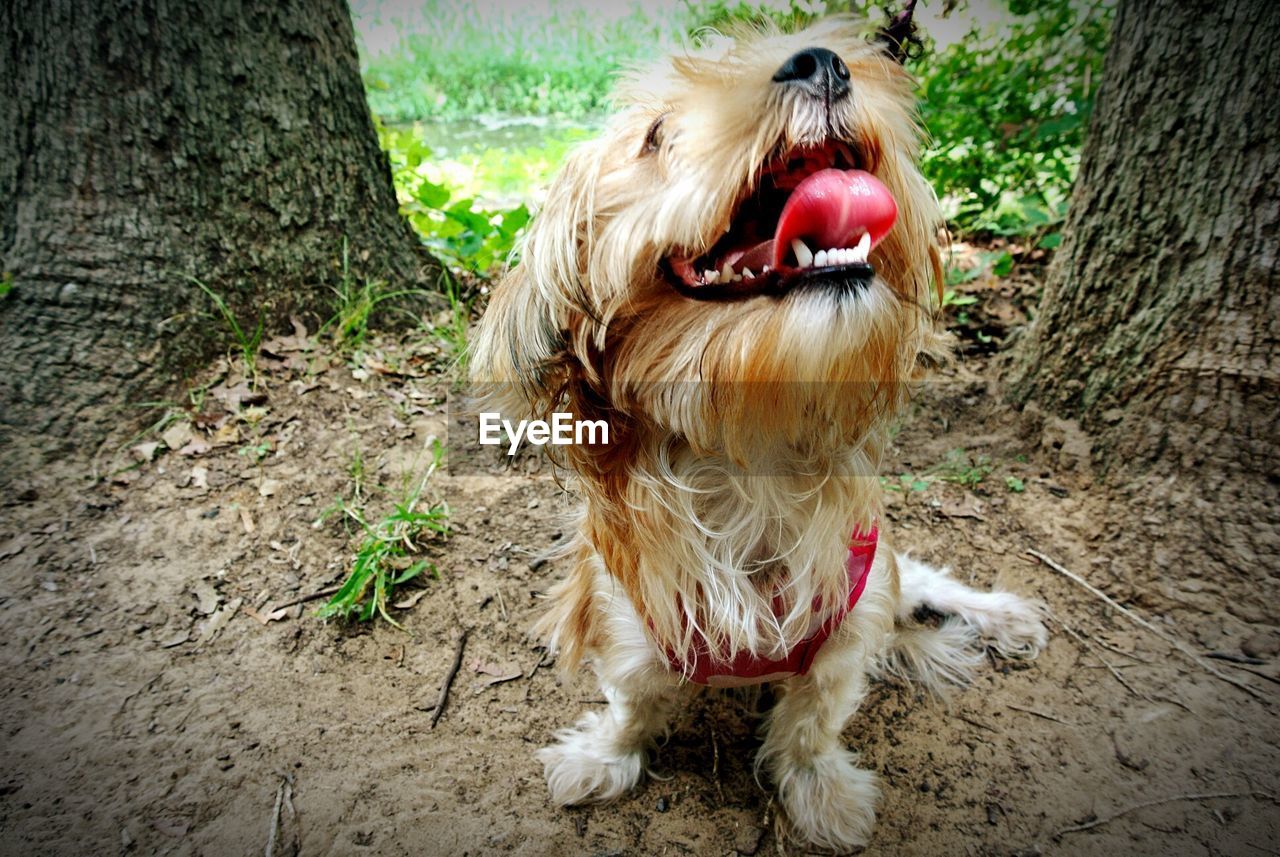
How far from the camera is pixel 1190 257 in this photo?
2115 millimetres

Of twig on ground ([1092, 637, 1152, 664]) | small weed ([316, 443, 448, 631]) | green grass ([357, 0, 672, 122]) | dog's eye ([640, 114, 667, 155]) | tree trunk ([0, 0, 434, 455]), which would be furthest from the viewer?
green grass ([357, 0, 672, 122])

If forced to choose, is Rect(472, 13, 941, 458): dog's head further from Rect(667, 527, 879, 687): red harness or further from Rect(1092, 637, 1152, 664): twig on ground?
Rect(1092, 637, 1152, 664): twig on ground

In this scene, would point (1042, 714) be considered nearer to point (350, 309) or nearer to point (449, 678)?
point (449, 678)

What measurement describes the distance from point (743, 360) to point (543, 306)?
443 mm

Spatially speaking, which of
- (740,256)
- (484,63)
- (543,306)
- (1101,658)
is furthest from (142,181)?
(484,63)

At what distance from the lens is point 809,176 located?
3.80 feet

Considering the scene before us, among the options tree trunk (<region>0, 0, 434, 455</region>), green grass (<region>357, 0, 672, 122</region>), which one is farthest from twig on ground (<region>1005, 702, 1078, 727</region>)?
green grass (<region>357, 0, 672, 122</region>)

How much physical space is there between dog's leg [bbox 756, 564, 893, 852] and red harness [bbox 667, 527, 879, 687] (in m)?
0.06

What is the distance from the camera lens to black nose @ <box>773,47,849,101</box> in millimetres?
1107

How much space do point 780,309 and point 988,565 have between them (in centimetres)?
184

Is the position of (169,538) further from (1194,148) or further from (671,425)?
(1194,148)

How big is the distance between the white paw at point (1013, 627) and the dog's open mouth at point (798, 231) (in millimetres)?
1564

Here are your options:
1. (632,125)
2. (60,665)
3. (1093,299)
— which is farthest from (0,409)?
(1093,299)

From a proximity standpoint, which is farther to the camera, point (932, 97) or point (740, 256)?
point (932, 97)
